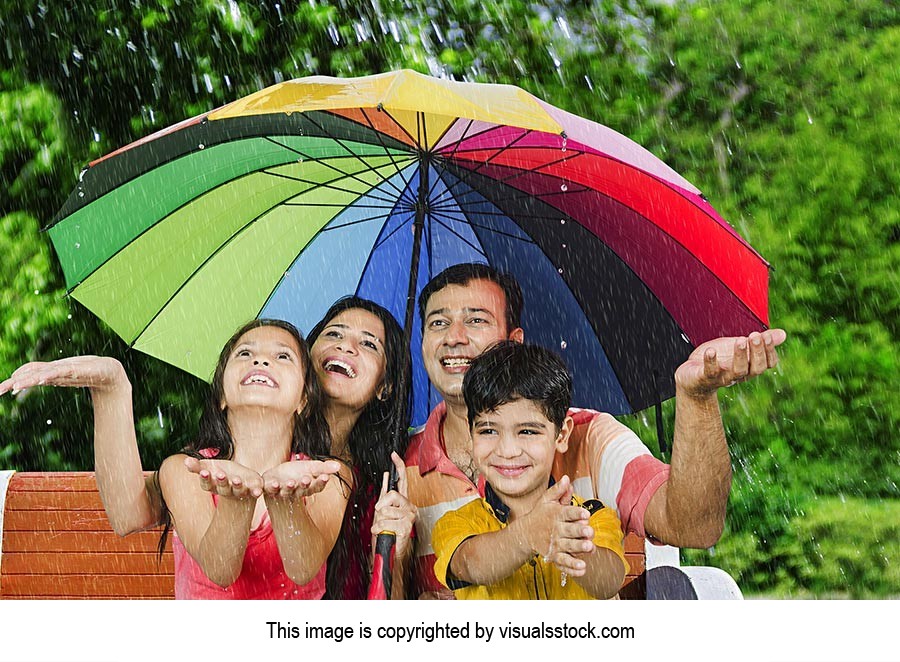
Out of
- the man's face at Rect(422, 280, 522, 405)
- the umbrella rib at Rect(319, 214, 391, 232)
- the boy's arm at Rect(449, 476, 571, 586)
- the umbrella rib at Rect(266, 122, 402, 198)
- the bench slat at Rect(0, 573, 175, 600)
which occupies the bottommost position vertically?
the bench slat at Rect(0, 573, 175, 600)

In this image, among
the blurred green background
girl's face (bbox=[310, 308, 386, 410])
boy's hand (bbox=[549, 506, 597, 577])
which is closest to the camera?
boy's hand (bbox=[549, 506, 597, 577])

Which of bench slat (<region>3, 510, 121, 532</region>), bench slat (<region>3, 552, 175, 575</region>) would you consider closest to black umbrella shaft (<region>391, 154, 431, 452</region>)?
bench slat (<region>3, 552, 175, 575</region>)

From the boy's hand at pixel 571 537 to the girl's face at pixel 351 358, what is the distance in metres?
0.85

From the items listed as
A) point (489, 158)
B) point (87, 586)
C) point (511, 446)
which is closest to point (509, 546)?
point (511, 446)

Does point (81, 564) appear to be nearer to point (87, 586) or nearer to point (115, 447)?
point (87, 586)

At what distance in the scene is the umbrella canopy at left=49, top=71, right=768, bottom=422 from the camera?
3268 millimetres

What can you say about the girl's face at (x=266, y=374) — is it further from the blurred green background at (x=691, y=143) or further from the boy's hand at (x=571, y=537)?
the blurred green background at (x=691, y=143)

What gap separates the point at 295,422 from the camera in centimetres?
333

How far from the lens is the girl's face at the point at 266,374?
10.8 feet

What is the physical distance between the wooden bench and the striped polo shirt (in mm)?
1335

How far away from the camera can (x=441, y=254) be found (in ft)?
12.0

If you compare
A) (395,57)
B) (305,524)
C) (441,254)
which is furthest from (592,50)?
(305,524)

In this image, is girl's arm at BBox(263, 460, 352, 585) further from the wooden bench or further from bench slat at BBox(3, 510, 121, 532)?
bench slat at BBox(3, 510, 121, 532)
